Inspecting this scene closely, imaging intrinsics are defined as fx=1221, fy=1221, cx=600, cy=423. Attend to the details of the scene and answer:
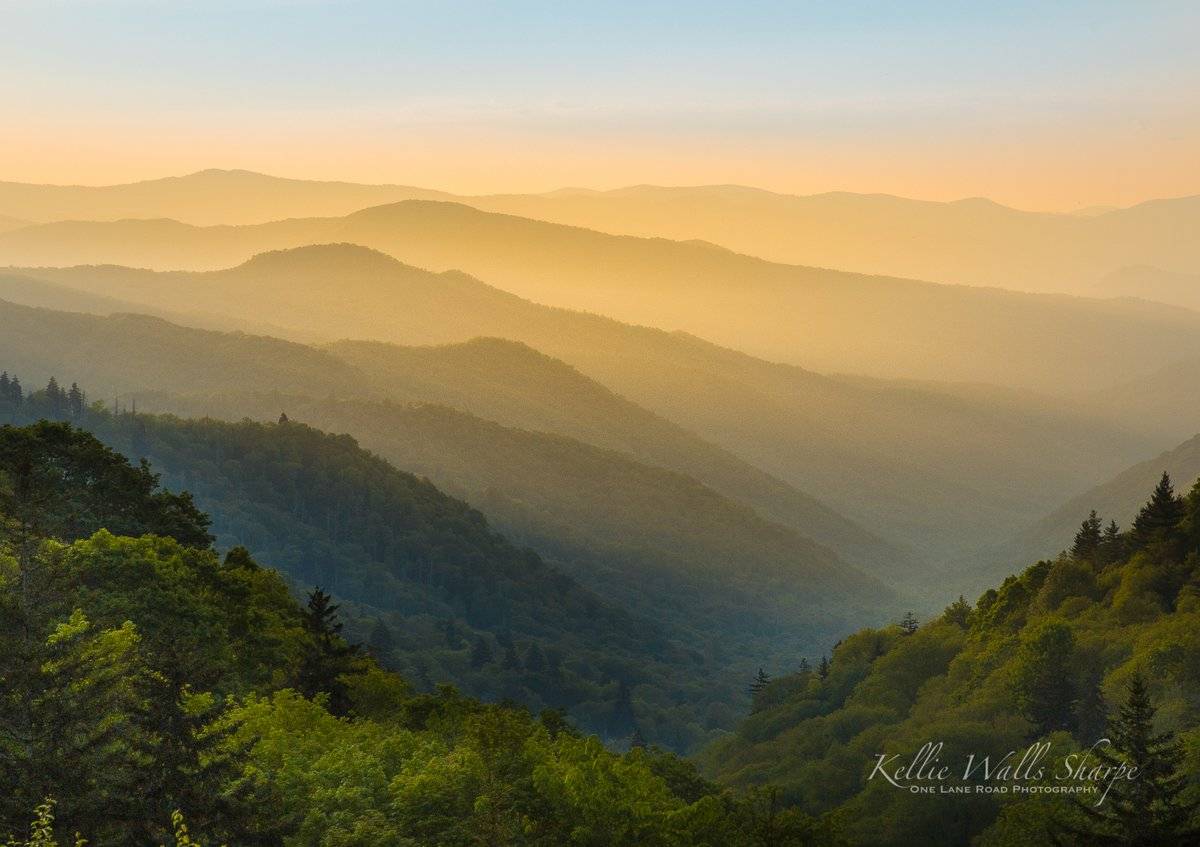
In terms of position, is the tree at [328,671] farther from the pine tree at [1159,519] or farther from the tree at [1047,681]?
the pine tree at [1159,519]

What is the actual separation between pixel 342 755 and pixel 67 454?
148 feet

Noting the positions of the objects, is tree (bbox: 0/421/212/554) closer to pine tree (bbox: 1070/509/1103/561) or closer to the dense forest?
the dense forest

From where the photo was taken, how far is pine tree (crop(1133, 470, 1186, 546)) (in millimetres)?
111750

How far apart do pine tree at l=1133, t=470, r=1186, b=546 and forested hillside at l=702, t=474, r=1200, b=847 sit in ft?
0.61

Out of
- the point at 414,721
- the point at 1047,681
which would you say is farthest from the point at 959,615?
the point at 414,721

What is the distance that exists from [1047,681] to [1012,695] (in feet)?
12.0

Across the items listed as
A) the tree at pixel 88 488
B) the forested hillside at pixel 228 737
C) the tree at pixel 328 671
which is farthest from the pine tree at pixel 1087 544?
the tree at pixel 88 488

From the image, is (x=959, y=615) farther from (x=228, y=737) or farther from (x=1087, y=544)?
(x=228, y=737)

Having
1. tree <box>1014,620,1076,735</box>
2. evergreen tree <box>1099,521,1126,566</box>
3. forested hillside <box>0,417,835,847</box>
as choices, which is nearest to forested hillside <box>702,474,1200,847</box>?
tree <box>1014,620,1076,735</box>

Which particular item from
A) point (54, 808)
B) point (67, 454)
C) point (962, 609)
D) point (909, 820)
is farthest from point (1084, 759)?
point (962, 609)

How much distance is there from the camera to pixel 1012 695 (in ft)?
316

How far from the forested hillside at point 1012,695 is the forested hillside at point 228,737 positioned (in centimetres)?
1764

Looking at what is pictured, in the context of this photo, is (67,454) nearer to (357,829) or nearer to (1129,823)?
(357,829)

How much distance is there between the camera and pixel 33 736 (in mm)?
34625
